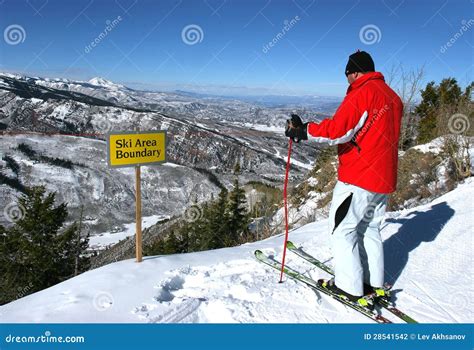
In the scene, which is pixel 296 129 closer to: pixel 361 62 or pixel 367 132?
pixel 367 132

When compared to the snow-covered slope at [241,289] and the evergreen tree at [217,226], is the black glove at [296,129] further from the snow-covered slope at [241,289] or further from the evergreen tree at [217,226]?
the evergreen tree at [217,226]

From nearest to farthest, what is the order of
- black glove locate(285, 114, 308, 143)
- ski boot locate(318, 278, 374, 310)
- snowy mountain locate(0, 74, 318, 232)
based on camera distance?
black glove locate(285, 114, 308, 143), ski boot locate(318, 278, 374, 310), snowy mountain locate(0, 74, 318, 232)

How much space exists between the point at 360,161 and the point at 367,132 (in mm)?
278

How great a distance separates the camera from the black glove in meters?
3.25

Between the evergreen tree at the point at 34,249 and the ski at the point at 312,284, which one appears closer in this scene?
the ski at the point at 312,284

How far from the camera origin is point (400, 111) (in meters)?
3.37

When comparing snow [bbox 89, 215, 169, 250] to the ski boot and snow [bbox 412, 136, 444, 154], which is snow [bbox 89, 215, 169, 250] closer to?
snow [bbox 412, 136, 444, 154]

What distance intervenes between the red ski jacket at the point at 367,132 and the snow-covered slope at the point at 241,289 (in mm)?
1298

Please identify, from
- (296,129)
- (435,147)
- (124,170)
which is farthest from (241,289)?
(124,170)

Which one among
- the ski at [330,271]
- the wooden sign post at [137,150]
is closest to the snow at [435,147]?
the ski at [330,271]

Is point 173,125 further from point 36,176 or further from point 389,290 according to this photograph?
point 389,290

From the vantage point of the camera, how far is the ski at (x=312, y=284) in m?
3.29

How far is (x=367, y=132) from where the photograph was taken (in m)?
3.28

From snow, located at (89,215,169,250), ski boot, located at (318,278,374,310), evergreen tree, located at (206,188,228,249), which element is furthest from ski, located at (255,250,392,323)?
snow, located at (89,215,169,250)
